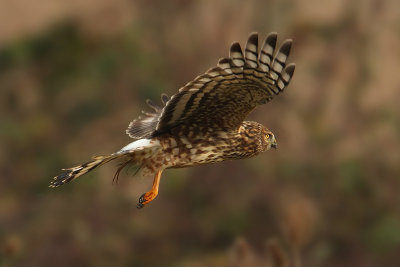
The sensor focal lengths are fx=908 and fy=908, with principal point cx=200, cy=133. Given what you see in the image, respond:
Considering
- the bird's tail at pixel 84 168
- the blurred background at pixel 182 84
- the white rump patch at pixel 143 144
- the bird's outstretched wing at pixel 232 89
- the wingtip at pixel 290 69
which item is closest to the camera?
the bird's outstretched wing at pixel 232 89

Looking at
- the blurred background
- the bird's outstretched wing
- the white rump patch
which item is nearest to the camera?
the bird's outstretched wing

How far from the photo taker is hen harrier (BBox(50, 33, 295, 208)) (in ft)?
16.5

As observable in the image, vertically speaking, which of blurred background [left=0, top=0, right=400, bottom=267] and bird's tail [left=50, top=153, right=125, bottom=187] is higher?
blurred background [left=0, top=0, right=400, bottom=267]

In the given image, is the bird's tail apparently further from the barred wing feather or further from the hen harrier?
the barred wing feather

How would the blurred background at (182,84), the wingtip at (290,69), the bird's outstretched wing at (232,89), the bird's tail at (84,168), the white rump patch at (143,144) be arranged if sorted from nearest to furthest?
the bird's outstretched wing at (232,89) < the wingtip at (290,69) < the bird's tail at (84,168) < the white rump patch at (143,144) < the blurred background at (182,84)

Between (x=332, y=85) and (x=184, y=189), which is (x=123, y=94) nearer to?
(x=184, y=189)

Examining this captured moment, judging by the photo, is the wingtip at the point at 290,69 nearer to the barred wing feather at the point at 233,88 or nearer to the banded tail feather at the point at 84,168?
the barred wing feather at the point at 233,88

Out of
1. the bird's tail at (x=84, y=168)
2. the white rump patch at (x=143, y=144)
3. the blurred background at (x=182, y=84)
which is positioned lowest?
the bird's tail at (x=84, y=168)

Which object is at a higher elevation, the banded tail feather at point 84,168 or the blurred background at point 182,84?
the blurred background at point 182,84

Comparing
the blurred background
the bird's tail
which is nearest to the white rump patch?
the bird's tail

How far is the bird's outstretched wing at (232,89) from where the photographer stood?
497 centimetres

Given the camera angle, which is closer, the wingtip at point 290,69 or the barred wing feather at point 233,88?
the barred wing feather at point 233,88

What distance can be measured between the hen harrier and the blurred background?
1094cm

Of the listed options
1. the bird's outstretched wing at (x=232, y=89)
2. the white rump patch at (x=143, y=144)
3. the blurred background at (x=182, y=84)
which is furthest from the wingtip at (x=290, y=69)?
the blurred background at (x=182, y=84)
